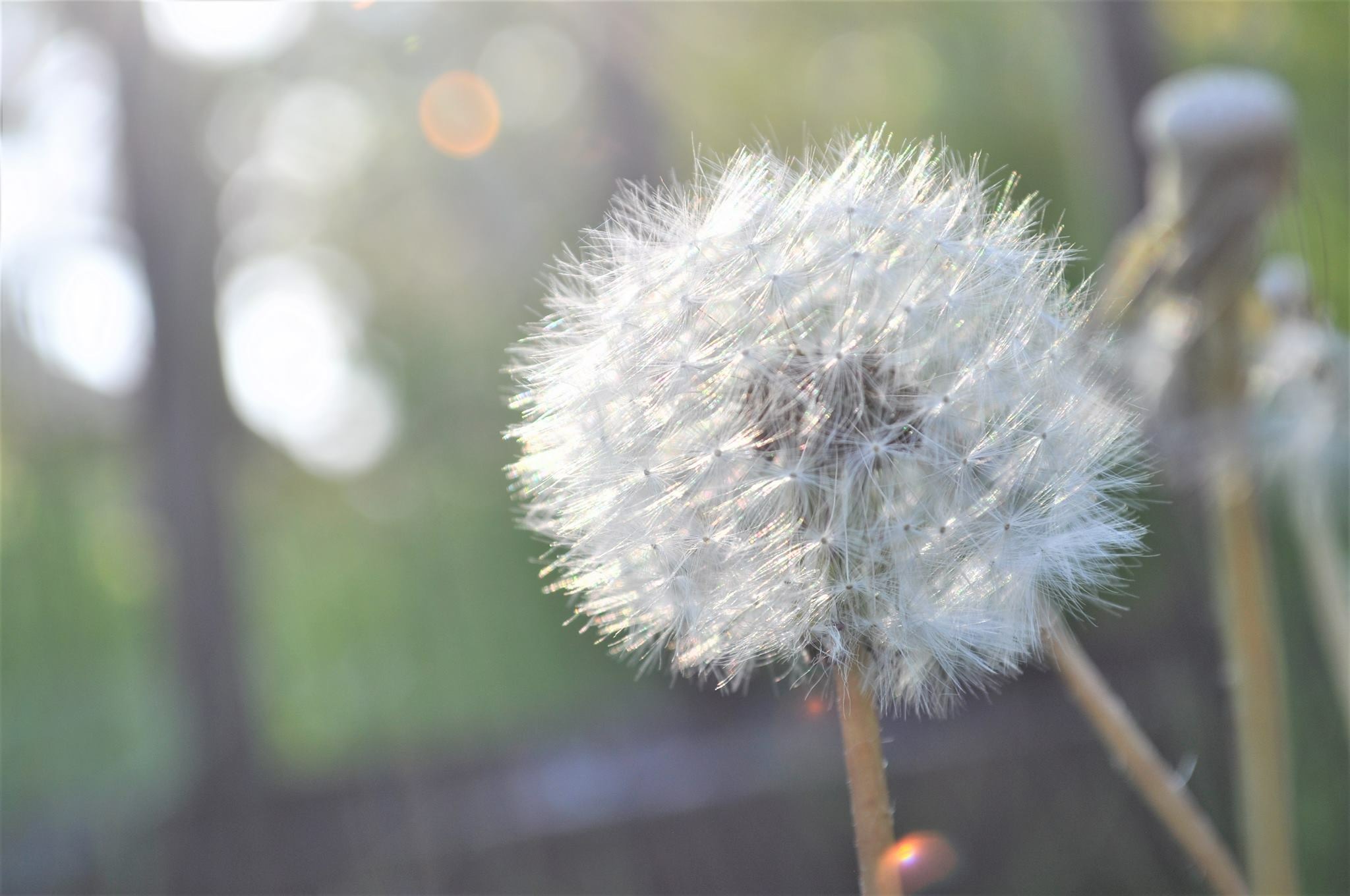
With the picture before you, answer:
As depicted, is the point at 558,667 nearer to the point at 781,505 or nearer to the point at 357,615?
the point at 357,615

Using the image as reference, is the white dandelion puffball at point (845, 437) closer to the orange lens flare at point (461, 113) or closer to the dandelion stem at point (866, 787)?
the dandelion stem at point (866, 787)

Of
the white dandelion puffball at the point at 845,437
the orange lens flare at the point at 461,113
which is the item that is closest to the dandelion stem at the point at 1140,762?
the white dandelion puffball at the point at 845,437

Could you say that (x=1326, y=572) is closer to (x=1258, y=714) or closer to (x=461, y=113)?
(x=1258, y=714)

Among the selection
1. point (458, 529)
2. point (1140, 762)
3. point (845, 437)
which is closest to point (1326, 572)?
point (1140, 762)

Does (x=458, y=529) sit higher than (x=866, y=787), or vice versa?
(x=458, y=529)

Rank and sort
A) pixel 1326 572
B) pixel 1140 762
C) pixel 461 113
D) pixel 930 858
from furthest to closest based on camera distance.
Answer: pixel 461 113
pixel 930 858
pixel 1326 572
pixel 1140 762

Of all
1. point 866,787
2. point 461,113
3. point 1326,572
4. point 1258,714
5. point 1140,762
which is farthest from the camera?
point 461,113

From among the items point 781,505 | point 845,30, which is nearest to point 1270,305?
point 781,505
